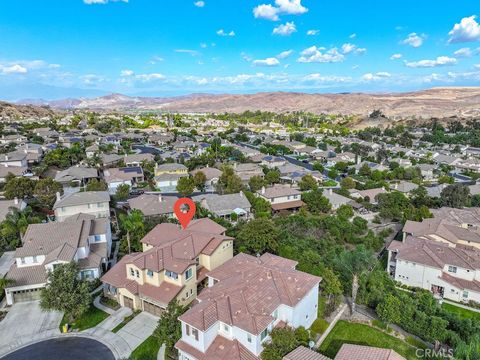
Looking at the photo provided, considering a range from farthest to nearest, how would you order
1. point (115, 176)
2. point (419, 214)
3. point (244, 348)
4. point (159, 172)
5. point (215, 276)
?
point (159, 172) < point (115, 176) < point (419, 214) < point (215, 276) < point (244, 348)

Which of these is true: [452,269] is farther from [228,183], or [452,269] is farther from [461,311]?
[228,183]

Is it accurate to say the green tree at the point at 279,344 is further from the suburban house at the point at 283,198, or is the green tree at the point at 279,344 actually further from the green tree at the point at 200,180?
the green tree at the point at 200,180

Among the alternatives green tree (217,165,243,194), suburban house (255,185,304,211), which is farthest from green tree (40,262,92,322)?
green tree (217,165,243,194)

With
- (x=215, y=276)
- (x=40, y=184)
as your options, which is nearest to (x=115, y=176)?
(x=40, y=184)

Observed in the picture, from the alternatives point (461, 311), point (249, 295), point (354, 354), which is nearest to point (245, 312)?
point (249, 295)

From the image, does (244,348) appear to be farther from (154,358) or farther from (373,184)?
(373,184)
